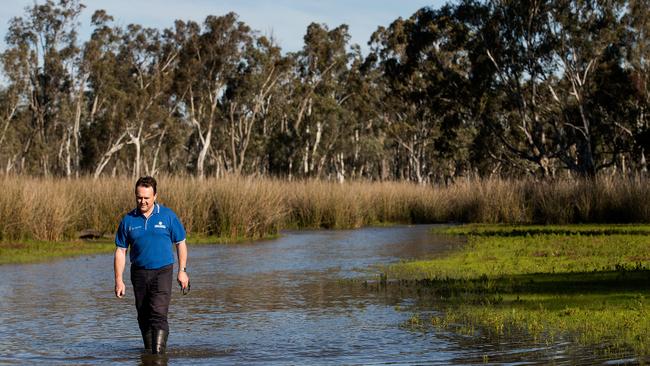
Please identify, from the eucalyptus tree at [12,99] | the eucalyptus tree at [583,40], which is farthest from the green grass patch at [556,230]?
the eucalyptus tree at [12,99]

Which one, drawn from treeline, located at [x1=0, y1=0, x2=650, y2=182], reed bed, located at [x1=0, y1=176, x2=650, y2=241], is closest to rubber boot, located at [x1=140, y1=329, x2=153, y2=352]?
reed bed, located at [x1=0, y1=176, x2=650, y2=241]

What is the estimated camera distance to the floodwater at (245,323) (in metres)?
8.70

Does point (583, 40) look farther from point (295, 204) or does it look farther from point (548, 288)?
point (548, 288)

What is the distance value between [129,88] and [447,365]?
54.3 meters

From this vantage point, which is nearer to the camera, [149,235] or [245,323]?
[149,235]

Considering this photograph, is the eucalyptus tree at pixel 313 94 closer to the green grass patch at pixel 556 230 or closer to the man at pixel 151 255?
the green grass patch at pixel 556 230

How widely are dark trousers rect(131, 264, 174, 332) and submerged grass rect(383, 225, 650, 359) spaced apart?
2.95 metres

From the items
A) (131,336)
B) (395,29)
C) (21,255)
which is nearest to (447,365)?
(131,336)

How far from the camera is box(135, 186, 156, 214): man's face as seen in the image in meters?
8.19

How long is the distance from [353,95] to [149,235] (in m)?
60.9

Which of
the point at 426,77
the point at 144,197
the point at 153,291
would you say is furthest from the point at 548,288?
the point at 426,77

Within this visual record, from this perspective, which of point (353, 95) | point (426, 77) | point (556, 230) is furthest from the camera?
point (353, 95)

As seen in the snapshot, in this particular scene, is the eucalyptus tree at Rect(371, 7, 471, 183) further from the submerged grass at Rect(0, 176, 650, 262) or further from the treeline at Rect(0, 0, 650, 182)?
the submerged grass at Rect(0, 176, 650, 262)

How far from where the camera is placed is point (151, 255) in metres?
8.47
